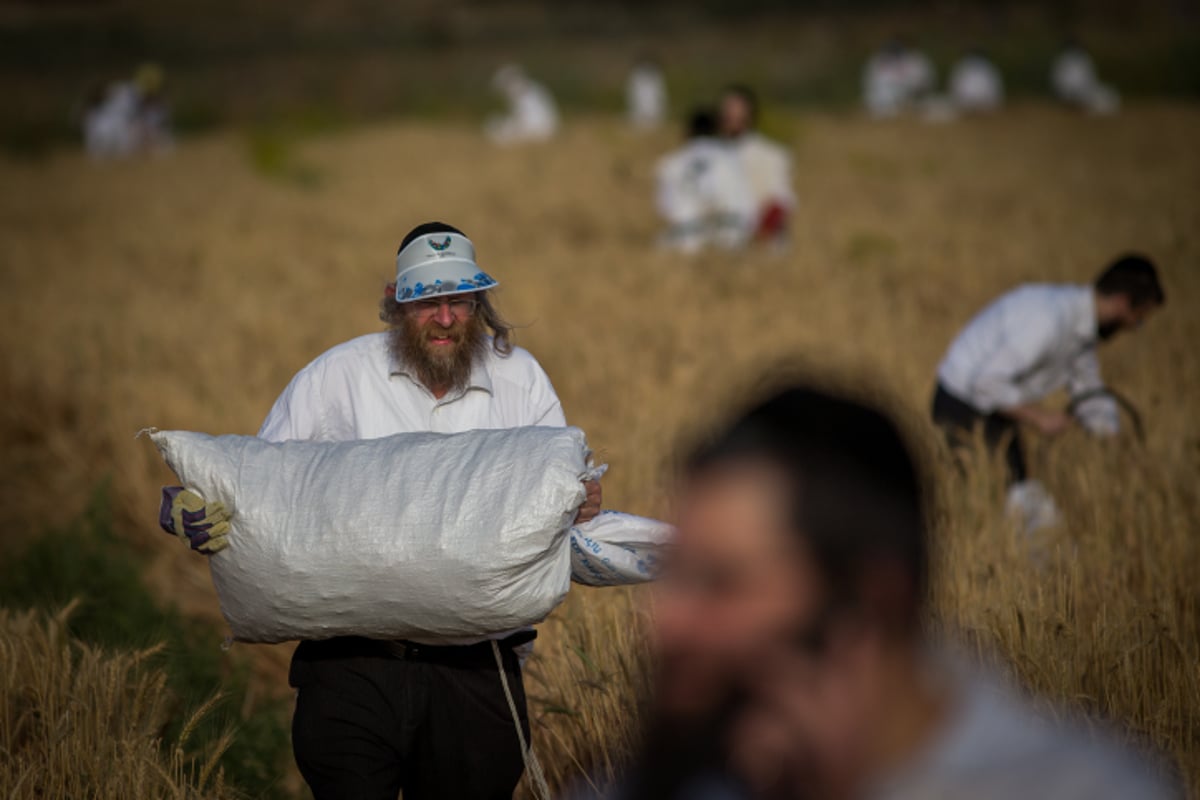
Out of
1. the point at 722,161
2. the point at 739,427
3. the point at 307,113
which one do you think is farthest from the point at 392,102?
the point at 739,427

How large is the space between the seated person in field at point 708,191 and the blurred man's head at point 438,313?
8.45 meters

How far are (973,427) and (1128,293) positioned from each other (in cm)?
81

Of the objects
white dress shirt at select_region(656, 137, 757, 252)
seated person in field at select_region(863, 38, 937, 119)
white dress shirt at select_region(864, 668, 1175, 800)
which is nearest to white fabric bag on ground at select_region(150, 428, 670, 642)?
white dress shirt at select_region(864, 668, 1175, 800)

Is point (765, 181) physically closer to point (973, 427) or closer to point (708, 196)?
point (708, 196)

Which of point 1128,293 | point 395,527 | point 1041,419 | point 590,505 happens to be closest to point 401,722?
point 395,527

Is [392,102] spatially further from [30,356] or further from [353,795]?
[353,795]

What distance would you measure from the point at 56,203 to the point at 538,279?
1070 centimetres

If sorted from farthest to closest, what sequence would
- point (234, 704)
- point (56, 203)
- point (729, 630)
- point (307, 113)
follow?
point (307, 113), point (56, 203), point (234, 704), point (729, 630)

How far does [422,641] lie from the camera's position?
9.73 ft

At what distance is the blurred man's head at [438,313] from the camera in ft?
10.5

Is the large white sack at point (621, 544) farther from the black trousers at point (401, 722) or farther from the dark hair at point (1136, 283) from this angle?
the dark hair at point (1136, 283)

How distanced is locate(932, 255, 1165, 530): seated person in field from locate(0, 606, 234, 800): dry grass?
10.6ft

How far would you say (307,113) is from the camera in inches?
1253

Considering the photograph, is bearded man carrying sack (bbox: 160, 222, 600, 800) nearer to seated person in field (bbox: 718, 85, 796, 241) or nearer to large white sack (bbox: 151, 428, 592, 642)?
large white sack (bbox: 151, 428, 592, 642)
